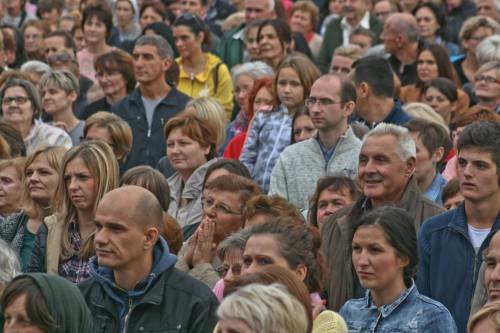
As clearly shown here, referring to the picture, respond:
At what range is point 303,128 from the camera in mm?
12688

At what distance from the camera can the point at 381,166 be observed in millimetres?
10023

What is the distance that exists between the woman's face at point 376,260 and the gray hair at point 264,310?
1683mm

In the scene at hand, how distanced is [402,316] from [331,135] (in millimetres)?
3509

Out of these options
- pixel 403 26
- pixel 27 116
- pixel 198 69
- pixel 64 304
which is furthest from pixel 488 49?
pixel 64 304

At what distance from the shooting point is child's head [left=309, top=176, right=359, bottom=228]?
34.4 feet

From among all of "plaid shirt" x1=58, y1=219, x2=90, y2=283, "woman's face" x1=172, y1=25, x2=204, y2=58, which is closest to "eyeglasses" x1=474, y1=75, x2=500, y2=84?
"woman's face" x1=172, y1=25, x2=204, y2=58

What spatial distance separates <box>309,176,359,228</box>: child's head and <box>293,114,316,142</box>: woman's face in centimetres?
194

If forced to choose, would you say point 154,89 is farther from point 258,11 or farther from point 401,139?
point 401,139

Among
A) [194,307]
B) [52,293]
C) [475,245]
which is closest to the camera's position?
[52,293]

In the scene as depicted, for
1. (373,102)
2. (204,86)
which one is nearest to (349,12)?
(204,86)

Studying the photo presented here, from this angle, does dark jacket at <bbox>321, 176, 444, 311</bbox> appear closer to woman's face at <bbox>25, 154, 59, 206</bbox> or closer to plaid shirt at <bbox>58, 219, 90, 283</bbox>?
plaid shirt at <bbox>58, 219, 90, 283</bbox>

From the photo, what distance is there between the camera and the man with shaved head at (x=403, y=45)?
56.2 ft

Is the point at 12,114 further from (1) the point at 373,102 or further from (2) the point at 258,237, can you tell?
(2) the point at 258,237

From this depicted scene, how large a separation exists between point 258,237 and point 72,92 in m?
7.38
